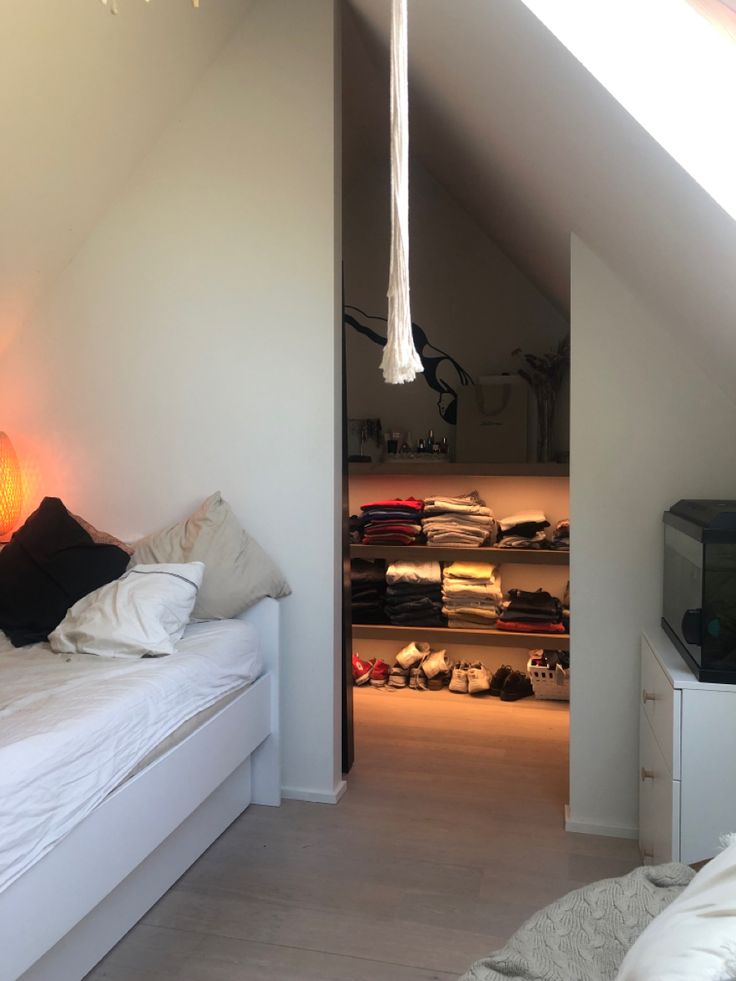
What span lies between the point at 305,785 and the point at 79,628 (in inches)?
39.7

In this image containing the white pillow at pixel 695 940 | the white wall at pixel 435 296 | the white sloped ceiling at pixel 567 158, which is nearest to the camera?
the white pillow at pixel 695 940

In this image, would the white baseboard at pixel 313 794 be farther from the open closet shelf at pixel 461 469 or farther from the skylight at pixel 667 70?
the skylight at pixel 667 70

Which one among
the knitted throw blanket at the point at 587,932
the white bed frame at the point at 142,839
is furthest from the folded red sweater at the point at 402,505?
the knitted throw blanket at the point at 587,932

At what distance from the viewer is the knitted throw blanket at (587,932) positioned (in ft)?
3.64

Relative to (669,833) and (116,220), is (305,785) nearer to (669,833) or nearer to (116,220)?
(669,833)

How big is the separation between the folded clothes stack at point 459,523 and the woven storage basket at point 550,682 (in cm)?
71

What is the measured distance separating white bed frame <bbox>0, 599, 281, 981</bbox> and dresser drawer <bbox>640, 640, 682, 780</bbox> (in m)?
1.21

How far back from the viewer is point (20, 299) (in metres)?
2.93

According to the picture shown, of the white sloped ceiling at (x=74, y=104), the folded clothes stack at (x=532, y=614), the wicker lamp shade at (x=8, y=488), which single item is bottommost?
the folded clothes stack at (x=532, y=614)

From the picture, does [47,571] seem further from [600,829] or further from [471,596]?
[471,596]

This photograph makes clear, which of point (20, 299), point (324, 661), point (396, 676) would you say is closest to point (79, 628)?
point (324, 661)

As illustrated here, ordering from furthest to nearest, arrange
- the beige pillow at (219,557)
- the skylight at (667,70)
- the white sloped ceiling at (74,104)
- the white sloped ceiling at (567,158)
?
the beige pillow at (219,557), the white sloped ceiling at (74,104), the white sloped ceiling at (567,158), the skylight at (667,70)

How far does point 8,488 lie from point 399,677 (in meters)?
2.17

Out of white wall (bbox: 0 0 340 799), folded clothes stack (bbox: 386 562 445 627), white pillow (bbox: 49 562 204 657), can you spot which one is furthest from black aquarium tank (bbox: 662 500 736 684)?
folded clothes stack (bbox: 386 562 445 627)
